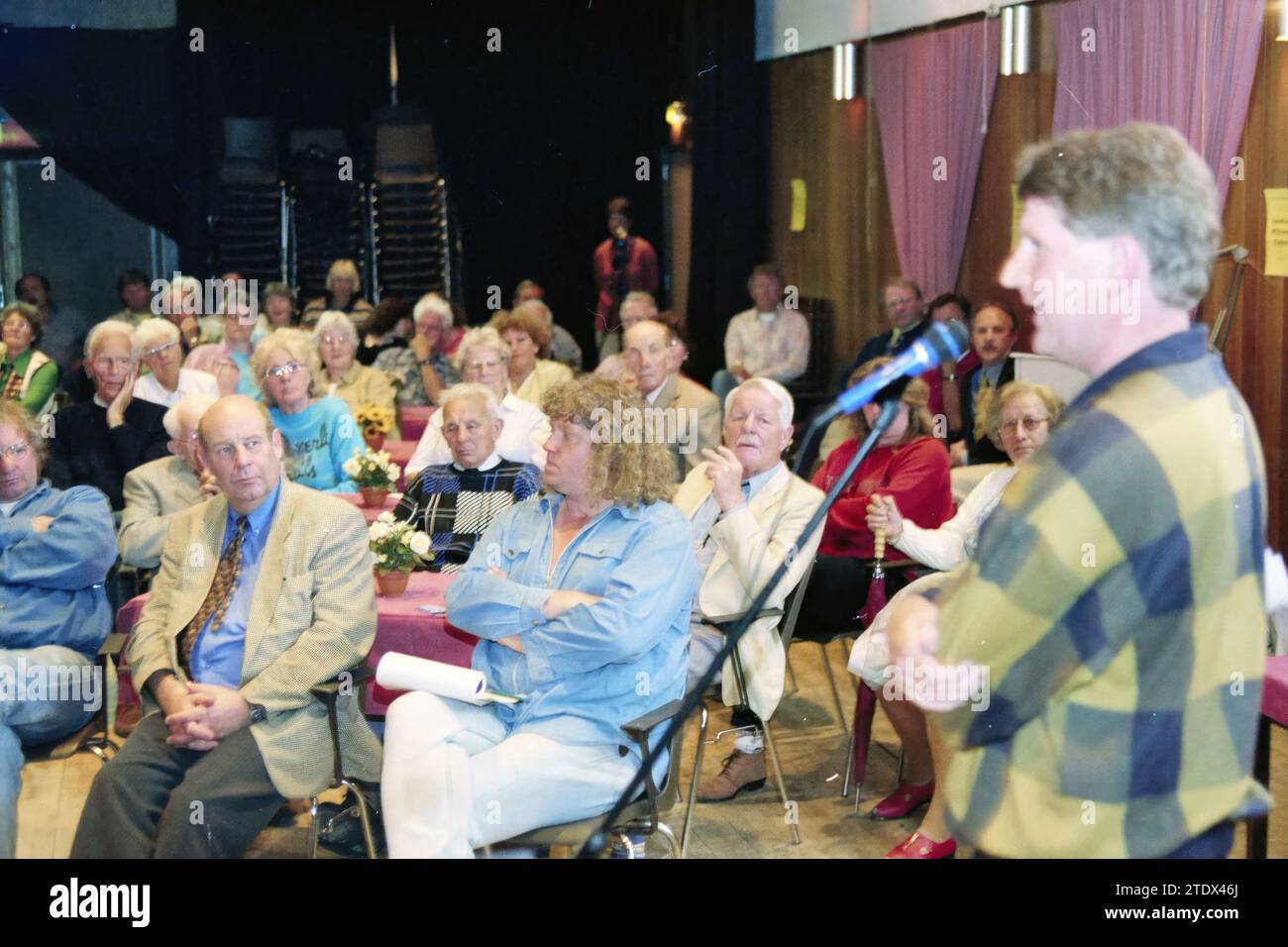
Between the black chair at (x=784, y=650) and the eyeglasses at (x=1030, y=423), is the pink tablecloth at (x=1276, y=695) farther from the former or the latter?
the black chair at (x=784, y=650)

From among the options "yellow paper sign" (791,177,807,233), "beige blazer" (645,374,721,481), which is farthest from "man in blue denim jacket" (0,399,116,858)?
"yellow paper sign" (791,177,807,233)

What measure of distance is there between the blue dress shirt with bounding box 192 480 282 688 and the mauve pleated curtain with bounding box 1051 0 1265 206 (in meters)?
3.16

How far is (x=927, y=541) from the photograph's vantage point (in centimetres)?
370

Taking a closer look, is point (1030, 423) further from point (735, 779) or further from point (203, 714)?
point (203, 714)

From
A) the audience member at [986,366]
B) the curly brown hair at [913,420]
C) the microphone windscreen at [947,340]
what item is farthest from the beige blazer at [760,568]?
the audience member at [986,366]

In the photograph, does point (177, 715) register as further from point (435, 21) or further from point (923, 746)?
point (435, 21)

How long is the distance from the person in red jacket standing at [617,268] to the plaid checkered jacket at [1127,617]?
741 cm

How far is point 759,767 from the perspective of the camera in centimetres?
376

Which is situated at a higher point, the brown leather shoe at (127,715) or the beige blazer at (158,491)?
the beige blazer at (158,491)

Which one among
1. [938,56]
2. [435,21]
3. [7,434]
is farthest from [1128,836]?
[435,21]

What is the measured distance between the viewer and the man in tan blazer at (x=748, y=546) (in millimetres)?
3412

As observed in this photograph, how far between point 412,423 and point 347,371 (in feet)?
1.30
